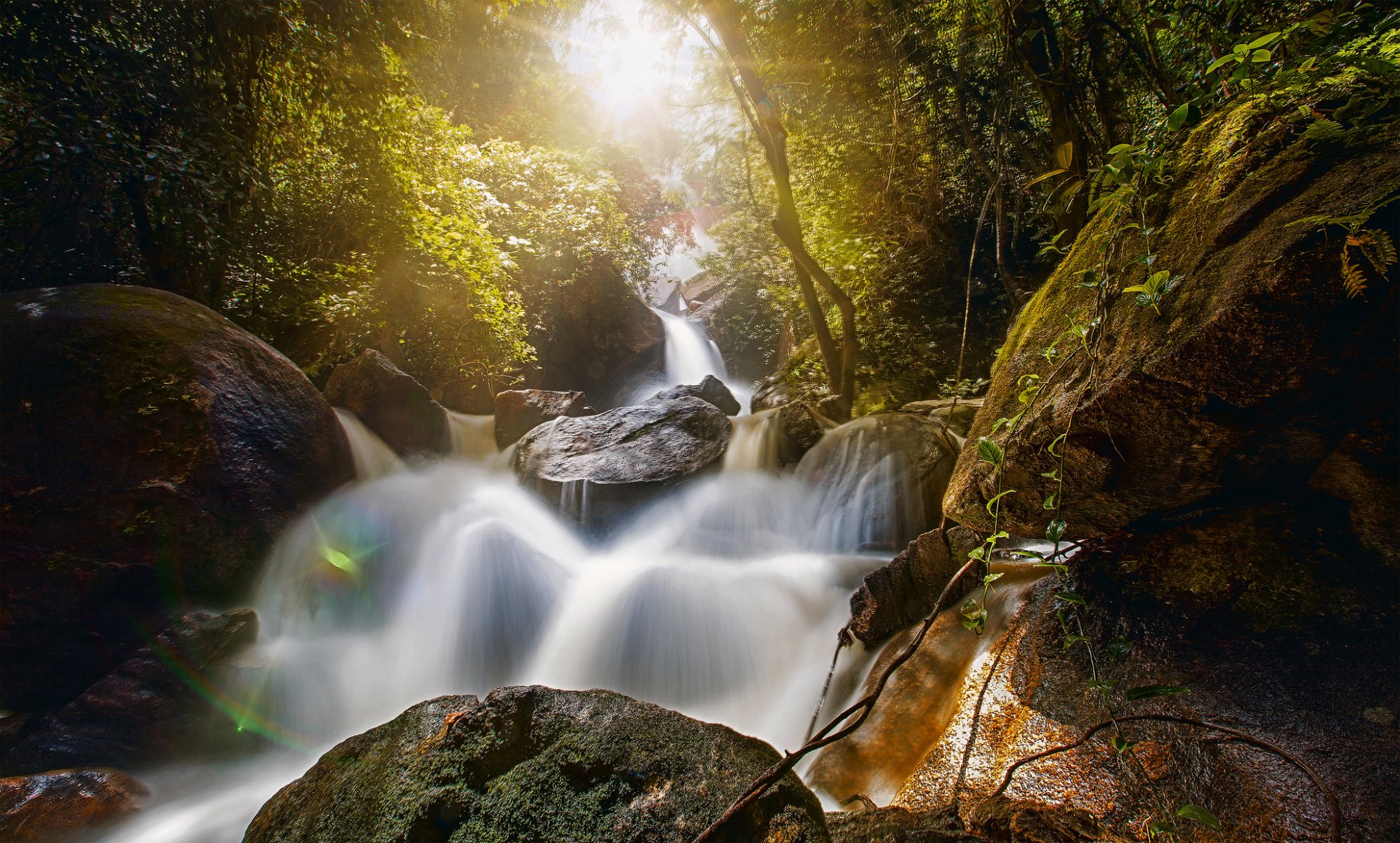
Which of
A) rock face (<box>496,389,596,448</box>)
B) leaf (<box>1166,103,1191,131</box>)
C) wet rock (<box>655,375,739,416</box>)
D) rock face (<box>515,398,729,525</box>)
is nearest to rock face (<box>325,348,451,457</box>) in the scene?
rock face (<box>496,389,596,448</box>)

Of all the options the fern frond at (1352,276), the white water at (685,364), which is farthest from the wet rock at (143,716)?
the white water at (685,364)

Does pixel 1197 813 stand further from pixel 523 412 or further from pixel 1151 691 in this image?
pixel 523 412

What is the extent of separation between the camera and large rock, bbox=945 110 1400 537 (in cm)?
135

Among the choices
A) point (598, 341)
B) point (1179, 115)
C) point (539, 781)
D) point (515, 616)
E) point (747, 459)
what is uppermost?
point (598, 341)

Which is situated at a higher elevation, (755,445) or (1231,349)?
(1231,349)

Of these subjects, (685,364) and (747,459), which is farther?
(685,364)

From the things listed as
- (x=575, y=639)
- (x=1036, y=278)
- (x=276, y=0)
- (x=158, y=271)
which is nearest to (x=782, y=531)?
(x=575, y=639)

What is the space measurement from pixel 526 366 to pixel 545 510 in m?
6.68

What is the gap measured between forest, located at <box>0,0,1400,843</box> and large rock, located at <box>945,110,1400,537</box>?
0.01 meters

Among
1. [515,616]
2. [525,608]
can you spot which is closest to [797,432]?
[525,608]

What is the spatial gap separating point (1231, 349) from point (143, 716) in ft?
20.9

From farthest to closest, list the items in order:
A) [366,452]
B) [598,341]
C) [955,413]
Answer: [598,341] → [366,452] → [955,413]

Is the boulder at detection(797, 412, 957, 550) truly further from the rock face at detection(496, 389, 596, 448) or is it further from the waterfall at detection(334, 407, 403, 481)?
the waterfall at detection(334, 407, 403, 481)

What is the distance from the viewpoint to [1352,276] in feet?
4.00
